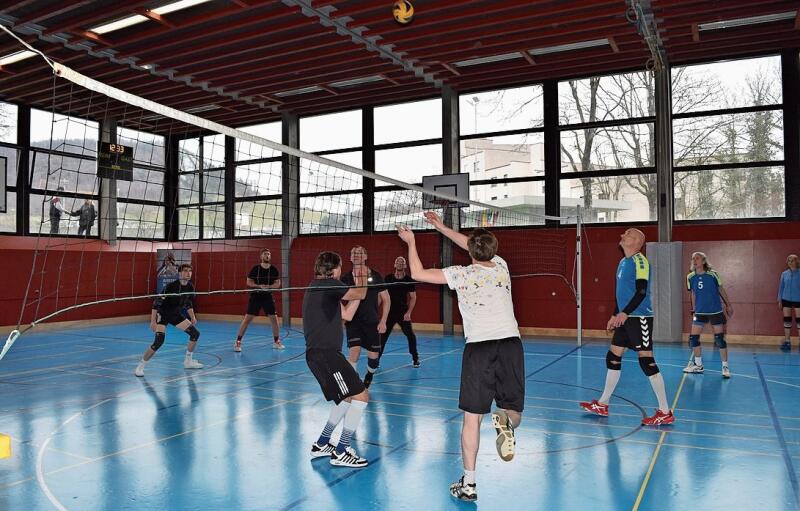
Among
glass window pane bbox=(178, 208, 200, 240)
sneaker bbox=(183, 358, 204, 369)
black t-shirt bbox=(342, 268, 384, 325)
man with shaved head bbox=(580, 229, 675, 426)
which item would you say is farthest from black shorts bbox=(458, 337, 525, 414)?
glass window pane bbox=(178, 208, 200, 240)

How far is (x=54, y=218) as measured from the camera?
16250 mm

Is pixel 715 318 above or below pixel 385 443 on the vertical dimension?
above

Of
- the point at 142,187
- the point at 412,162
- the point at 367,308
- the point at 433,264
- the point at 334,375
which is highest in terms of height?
the point at 412,162

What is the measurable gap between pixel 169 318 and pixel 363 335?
341 cm

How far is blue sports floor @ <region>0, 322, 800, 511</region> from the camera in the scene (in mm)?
4125

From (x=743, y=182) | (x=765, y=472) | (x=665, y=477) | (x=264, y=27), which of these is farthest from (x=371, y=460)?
(x=743, y=182)

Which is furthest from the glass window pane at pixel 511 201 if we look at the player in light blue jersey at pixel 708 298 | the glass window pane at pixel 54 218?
the glass window pane at pixel 54 218

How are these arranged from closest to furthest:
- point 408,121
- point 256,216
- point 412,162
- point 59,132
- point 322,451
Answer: point 322,451 < point 412,162 < point 408,121 < point 59,132 < point 256,216

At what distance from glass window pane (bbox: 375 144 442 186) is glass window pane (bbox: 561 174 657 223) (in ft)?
10.7

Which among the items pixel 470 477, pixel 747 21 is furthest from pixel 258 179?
pixel 470 477

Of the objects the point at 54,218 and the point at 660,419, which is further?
the point at 54,218

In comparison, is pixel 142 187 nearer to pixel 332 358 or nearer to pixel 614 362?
pixel 332 358

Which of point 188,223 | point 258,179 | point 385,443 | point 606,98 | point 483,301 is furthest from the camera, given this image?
point 188,223

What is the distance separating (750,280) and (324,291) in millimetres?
10460
